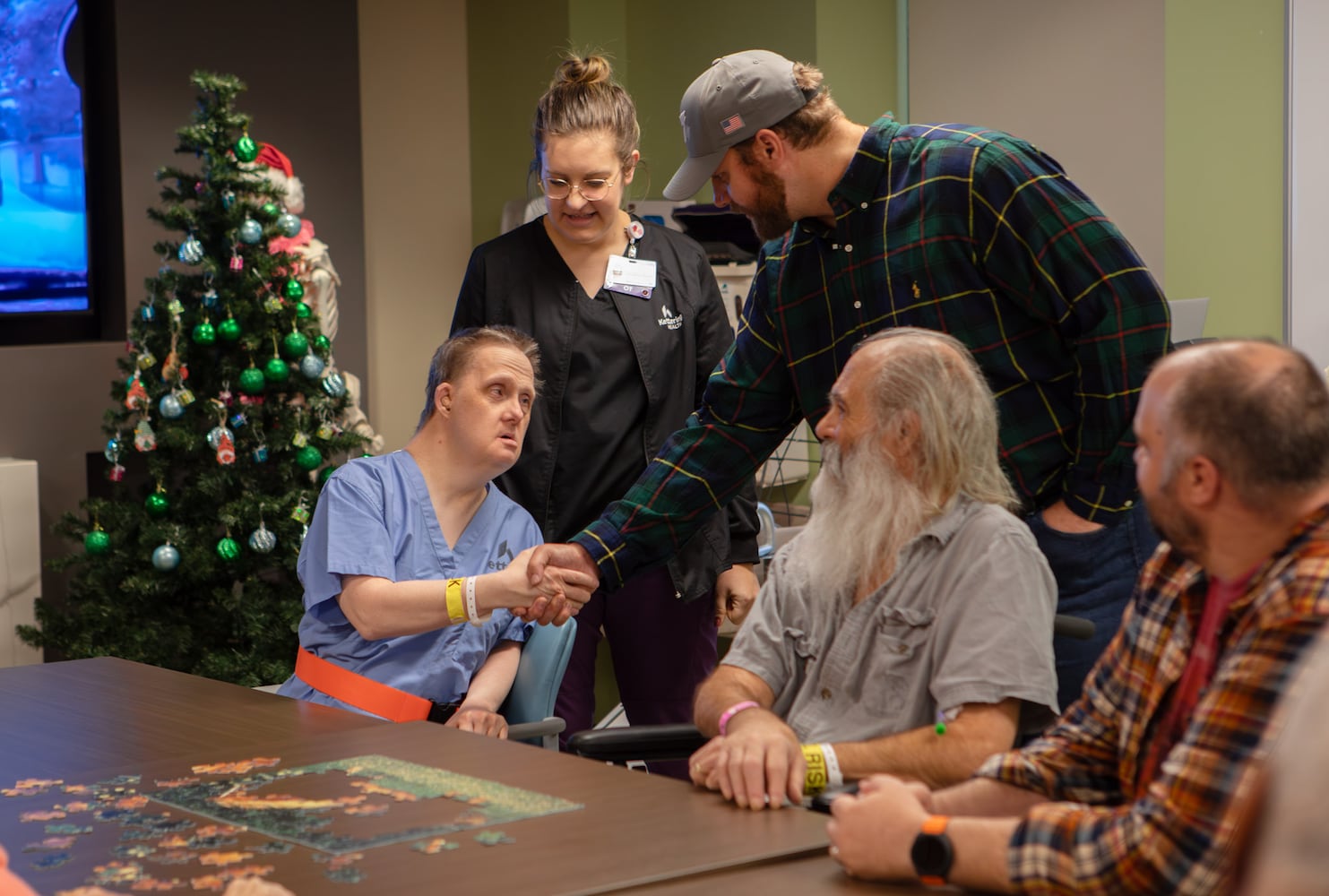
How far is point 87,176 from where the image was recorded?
6000mm

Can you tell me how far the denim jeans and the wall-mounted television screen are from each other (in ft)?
15.3

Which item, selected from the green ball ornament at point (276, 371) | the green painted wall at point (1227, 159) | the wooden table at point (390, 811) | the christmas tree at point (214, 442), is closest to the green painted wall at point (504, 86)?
the christmas tree at point (214, 442)

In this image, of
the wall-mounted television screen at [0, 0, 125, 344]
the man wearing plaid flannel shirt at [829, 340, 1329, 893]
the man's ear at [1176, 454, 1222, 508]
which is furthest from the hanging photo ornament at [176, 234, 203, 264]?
the man's ear at [1176, 454, 1222, 508]

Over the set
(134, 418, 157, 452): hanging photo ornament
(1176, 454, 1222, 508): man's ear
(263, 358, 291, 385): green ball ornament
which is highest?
(263, 358, 291, 385): green ball ornament

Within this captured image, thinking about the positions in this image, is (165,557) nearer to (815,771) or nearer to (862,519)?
(862,519)

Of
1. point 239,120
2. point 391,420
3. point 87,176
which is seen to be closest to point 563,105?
point 239,120

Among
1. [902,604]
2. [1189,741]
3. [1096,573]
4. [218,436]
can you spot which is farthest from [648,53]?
[1189,741]

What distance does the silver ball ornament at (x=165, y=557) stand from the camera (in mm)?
4816

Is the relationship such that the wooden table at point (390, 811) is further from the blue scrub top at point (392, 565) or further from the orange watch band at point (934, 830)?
the blue scrub top at point (392, 565)

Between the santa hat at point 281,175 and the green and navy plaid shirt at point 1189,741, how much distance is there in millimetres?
4186

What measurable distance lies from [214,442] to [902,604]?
3283 mm

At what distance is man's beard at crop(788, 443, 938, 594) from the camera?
215cm

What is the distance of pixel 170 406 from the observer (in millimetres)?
4836

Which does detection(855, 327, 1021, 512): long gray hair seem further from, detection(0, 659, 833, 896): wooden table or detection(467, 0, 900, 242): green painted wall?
detection(467, 0, 900, 242): green painted wall
